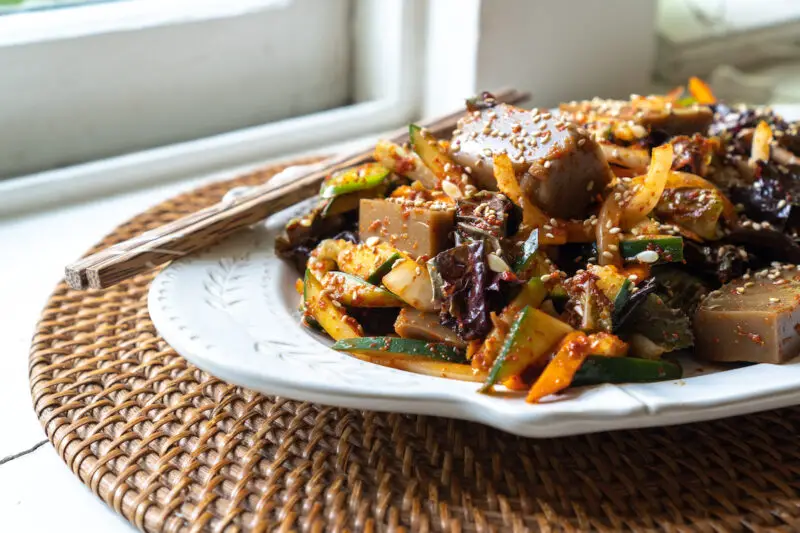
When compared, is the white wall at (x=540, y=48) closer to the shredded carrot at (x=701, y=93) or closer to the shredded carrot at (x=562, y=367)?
the shredded carrot at (x=701, y=93)

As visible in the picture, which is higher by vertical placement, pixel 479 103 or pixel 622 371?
pixel 479 103

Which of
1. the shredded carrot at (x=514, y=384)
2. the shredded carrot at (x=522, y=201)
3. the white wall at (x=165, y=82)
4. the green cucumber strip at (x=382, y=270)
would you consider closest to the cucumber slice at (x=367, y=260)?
the green cucumber strip at (x=382, y=270)

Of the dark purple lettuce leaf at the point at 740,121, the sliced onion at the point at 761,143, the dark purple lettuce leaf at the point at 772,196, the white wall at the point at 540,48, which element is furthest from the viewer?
the white wall at the point at 540,48

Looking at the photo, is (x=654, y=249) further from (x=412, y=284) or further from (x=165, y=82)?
(x=165, y=82)

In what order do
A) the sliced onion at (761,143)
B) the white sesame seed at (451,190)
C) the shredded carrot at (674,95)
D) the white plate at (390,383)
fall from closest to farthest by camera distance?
1. the white plate at (390,383)
2. the white sesame seed at (451,190)
3. the sliced onion at (761,143)
4. the shredded carrot at (674,95)

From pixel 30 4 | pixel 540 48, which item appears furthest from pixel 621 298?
pixel 30 4

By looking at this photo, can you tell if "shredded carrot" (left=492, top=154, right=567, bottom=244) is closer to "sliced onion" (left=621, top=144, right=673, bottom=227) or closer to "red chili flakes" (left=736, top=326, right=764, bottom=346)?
"sliced onion" (left=621, top=144, right=673, bottom=227)
